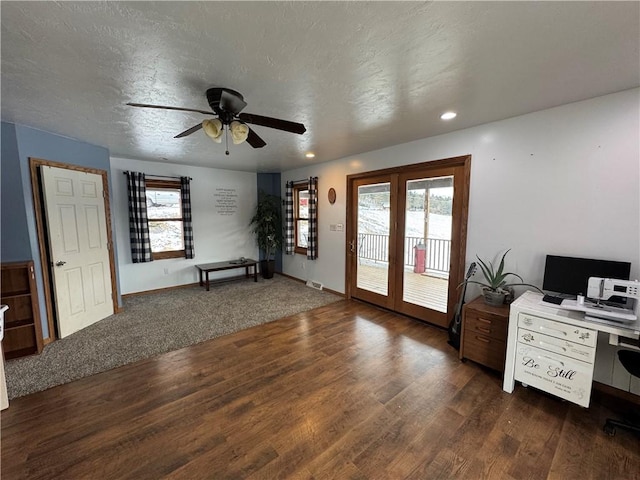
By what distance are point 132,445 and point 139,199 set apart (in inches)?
155

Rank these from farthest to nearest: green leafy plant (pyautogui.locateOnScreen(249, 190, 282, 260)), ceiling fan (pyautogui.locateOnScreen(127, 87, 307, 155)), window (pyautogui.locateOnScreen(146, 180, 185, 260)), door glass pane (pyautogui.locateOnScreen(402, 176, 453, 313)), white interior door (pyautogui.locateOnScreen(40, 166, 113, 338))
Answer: green leafy plant (pyautogui.locateOnScreen(249, 190, 282, 260)) → window (pyautogui.locateOnScreen(146, 180, 185, 260)) → door glass pane (pyautogui.locateOnScreen(402, 176, 453, 313)) → white interior door (pyautogui.locateOnScreen(40, 166, 113, 338)) → ceiling fan (pyautogui.locateOnScreen(127, 87, 307, 155))

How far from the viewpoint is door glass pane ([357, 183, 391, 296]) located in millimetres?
3879

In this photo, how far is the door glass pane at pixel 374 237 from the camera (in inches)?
153

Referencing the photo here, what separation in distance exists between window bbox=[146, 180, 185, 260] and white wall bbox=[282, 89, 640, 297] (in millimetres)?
4426

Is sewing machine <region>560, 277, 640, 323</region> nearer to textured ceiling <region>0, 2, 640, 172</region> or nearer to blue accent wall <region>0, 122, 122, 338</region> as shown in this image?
textured ceiling <region>0, 2, 640, 172</region>

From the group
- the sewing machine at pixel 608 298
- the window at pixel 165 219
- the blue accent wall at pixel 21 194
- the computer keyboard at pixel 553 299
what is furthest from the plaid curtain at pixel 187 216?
the sewing machine at pixel 608 298

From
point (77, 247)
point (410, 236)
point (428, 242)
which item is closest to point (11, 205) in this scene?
point (77, 247)

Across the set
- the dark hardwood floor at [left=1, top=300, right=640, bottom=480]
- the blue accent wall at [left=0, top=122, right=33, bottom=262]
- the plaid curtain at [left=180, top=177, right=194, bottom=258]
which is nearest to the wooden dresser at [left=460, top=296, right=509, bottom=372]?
the dark hardwood floor at [left=1, top=300, right=640, bottom=480]

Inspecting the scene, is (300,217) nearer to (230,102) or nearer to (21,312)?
(230,102)

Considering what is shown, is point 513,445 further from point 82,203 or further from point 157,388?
point 82,203

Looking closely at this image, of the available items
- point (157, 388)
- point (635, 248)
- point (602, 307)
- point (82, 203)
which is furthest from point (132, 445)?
point (635, 248)

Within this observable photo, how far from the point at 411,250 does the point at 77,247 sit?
14.3 feet

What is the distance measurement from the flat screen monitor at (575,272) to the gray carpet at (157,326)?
2853mm

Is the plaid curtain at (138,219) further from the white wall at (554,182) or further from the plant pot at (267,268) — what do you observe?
the white wall at (554,182)
